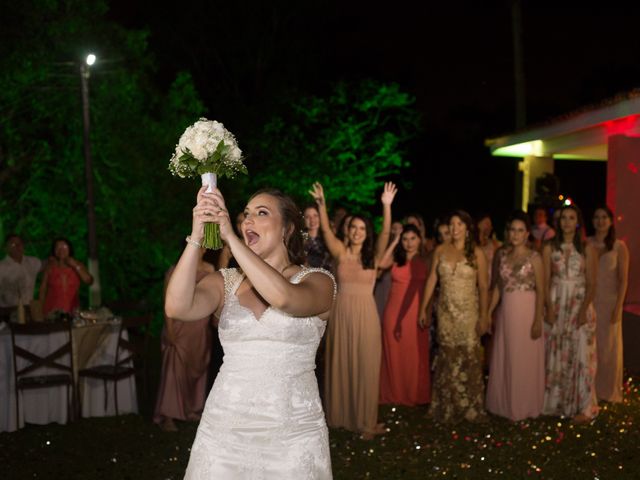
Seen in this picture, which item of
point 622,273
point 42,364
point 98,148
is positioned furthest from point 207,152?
point 98,148

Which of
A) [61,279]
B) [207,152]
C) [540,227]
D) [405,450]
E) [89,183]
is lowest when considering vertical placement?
[405,450]

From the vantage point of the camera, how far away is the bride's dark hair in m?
3.46

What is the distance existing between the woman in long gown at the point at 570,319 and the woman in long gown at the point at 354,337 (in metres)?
1.68

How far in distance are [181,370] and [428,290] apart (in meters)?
2.38

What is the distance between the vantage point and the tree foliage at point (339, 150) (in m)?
22.4

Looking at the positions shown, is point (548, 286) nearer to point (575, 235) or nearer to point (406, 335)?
point (575, 235)

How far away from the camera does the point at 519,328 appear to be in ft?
25.7

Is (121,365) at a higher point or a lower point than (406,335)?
lower

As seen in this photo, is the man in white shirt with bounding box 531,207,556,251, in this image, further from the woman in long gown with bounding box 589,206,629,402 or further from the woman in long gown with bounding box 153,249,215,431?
the woman in long gown with bounding box 153,249,215,431

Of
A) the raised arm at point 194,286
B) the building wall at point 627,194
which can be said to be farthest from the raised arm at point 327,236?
the building wall at point 627,194

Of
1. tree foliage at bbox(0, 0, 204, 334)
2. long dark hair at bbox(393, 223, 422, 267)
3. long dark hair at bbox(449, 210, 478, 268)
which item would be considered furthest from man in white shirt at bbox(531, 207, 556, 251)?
tree foliage at bbox(0, 0, 204, 334)

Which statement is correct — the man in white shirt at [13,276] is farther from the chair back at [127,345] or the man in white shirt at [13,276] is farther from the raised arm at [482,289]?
the raised arm at [482,289]

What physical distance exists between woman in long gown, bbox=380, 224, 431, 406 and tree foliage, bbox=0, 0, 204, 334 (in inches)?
371

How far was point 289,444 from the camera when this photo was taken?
10.9 feet
